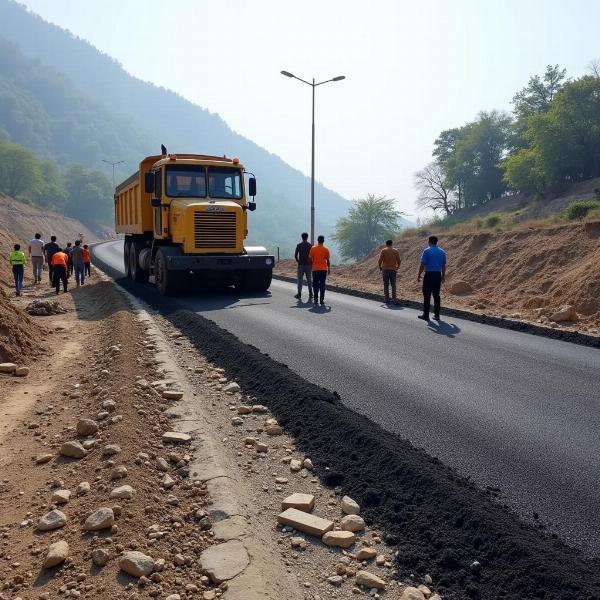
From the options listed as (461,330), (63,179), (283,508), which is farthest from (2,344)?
(63,179)

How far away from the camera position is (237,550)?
325 cm

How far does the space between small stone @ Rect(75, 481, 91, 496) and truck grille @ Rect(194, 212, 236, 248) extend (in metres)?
11.4

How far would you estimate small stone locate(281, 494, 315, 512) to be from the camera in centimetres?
390

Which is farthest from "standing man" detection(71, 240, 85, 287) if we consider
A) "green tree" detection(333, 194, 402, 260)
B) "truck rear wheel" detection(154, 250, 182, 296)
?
"green tree" detection(333, 194, 402, 260)

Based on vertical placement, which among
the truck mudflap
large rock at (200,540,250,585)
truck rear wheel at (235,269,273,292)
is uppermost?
the truck mudflap

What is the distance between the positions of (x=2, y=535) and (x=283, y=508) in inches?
69.8

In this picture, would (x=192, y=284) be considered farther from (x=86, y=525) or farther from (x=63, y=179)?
(x=63, y=179)

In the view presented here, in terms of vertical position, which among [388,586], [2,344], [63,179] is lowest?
[388,586]

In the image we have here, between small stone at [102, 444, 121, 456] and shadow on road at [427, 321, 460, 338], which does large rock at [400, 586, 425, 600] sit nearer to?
small stone at [102, 444, 121, 456]

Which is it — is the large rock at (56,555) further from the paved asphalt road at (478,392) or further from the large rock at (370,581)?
the paved asphalt road at (478,392)

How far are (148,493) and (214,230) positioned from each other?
466 inches

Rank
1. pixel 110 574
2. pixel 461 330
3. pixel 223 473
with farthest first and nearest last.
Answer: pixel 461 330
pixel 223 473
pixel 110 574

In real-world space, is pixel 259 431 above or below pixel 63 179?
below

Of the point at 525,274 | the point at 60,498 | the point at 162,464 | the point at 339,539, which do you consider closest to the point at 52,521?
the point at 60,498
